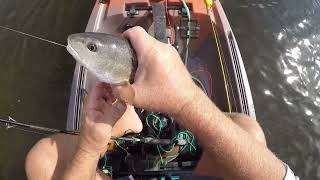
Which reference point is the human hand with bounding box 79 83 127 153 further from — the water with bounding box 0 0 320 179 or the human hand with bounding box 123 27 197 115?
the water with bounding box 0 0 320 179

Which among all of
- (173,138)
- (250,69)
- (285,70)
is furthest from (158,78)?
(285,70)

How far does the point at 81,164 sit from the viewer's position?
93.9 inches

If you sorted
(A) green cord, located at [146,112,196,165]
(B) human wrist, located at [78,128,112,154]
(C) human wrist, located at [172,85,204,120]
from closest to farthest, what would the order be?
(C) human wrist, located at [172,85,204,120] < (B) human wrist, located at [78,128,112,154] < (A) green cord, located at [146,112,196,165]

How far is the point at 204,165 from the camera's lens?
118 inches

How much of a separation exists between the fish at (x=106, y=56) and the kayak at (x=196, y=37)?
1.83m

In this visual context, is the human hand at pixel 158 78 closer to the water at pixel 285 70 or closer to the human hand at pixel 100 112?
the human hand at pixel 100 112

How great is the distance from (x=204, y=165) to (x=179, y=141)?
34 centimetres

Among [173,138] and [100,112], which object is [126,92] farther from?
[173,138]

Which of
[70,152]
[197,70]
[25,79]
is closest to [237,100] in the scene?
[197,70]

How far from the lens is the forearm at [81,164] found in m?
2.38

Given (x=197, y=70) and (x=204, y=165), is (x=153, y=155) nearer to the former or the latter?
(x=204, y=165)

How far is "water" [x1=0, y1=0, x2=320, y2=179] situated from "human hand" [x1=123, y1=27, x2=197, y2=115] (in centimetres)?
314

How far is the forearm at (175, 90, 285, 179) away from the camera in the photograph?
A: 2104 millimetres

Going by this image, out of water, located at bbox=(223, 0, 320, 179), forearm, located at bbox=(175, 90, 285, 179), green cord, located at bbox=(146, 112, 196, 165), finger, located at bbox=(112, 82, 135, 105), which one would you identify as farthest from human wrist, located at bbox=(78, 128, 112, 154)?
water, located at bbox=(223, 0, 320, 179)
